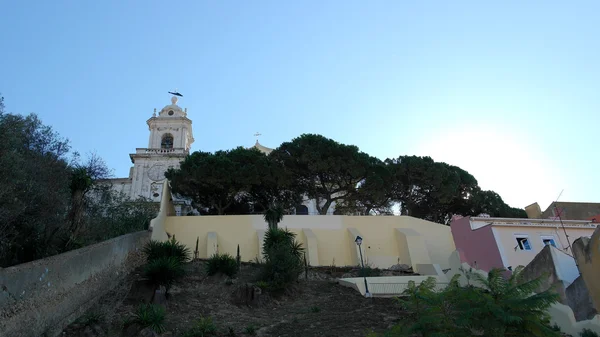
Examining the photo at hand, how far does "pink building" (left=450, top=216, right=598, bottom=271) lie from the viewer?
77.7 feet

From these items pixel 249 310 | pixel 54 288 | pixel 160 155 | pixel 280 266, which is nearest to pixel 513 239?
pixel 280 266

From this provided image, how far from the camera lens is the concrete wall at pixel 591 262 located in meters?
13.3

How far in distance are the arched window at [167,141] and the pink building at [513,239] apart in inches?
1427

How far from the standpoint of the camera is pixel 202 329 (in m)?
14.7

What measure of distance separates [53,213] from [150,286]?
4.40 metres

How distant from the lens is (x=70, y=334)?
Result: 13789mm

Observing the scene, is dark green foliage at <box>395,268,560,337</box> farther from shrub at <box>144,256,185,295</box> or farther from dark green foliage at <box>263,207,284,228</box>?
dark green foliage at <box>263,207,284,228</box>

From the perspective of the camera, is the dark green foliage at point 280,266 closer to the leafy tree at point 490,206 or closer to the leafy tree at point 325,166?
the leafy tree at point 325,166

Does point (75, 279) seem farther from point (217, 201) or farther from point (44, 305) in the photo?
point (217, 201)

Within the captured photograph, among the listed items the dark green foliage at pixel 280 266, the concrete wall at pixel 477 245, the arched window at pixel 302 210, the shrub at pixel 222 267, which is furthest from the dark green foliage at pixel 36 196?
the arched window at pixel 302 210

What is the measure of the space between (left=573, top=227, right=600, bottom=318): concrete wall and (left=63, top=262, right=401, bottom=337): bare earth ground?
616 centimetres

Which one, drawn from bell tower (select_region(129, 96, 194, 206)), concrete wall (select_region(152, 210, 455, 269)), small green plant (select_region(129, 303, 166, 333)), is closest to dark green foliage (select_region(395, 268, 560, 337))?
small green plant (select_region(129, 303, 166, 333))

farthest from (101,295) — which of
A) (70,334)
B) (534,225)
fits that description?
(534,225)

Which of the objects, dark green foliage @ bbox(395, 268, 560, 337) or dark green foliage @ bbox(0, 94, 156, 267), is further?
dark green foliage @ bbox(0, 94, 156, 267)
